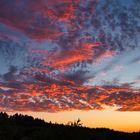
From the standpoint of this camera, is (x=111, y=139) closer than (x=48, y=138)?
No

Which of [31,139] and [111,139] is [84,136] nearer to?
[31,139]

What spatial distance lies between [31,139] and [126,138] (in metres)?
28.7

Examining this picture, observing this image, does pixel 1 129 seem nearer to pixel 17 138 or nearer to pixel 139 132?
pixel 17 138

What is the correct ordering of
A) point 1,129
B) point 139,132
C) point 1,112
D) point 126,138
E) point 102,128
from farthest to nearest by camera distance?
point 1,112, point 102,128, point 139,132, point 126,138, point 1,129

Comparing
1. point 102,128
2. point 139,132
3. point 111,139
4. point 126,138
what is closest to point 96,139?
point 111,139

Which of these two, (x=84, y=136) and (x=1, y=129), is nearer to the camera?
(x=84, y=136)

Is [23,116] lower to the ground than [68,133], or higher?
higher

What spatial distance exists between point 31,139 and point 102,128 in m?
44.0

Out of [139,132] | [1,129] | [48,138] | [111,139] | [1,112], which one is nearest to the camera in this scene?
[48,138]

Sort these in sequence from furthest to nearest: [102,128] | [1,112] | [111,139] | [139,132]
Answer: [1,112] < [102,128] < [139,132] < [111,139]

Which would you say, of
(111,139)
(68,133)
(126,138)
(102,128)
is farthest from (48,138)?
(102,128)

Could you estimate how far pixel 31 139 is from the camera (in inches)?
1259

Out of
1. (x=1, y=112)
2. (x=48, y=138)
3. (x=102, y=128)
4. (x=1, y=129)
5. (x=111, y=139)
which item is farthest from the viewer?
(x=1, y=112)

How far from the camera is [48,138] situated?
3033 cm
